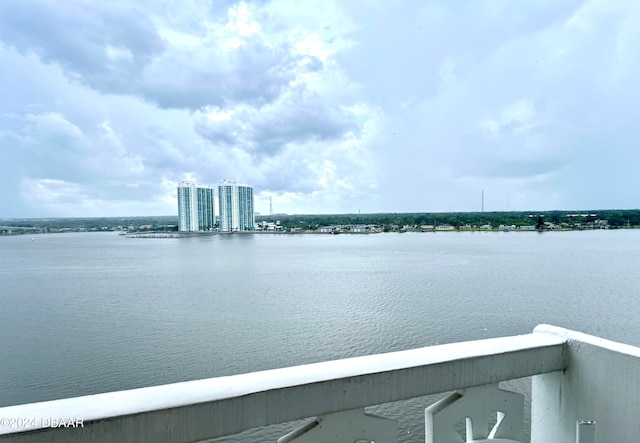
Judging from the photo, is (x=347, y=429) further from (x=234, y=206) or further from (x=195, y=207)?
(x=195, y=207)

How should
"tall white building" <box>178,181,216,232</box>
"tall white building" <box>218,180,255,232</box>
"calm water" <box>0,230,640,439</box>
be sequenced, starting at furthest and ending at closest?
1. "tall white building" <box>218,180,255,232</box>
2. "tall white building" <box>178,181,216,232</box>
3. "calm water" <box>0,230,640,439</box>

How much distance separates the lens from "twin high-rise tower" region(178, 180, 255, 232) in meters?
71.4

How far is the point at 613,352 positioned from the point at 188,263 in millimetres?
33002

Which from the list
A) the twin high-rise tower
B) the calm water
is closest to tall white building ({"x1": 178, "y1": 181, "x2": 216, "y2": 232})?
the twin high-rise tower

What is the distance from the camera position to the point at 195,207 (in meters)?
72.9

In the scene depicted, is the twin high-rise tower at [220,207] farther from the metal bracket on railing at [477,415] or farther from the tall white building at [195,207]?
the metal bracket on railing at [477,415]

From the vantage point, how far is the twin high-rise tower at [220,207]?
234ft

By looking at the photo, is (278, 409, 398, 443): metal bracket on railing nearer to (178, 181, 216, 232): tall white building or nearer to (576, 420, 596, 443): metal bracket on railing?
(576, 420, 596, 443): metal bracket on railing

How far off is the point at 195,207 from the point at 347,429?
7530 centimetres

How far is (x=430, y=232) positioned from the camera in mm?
66938

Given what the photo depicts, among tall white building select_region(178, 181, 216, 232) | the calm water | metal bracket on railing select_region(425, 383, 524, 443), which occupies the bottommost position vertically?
the calm water

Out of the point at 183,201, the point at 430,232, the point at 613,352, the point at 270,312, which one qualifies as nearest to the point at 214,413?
the point at 613,352

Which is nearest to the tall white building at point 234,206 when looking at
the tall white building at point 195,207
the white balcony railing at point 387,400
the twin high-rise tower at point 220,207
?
the twin high-rise tower at point 220,207

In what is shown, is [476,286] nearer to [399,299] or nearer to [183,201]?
[399,299]
